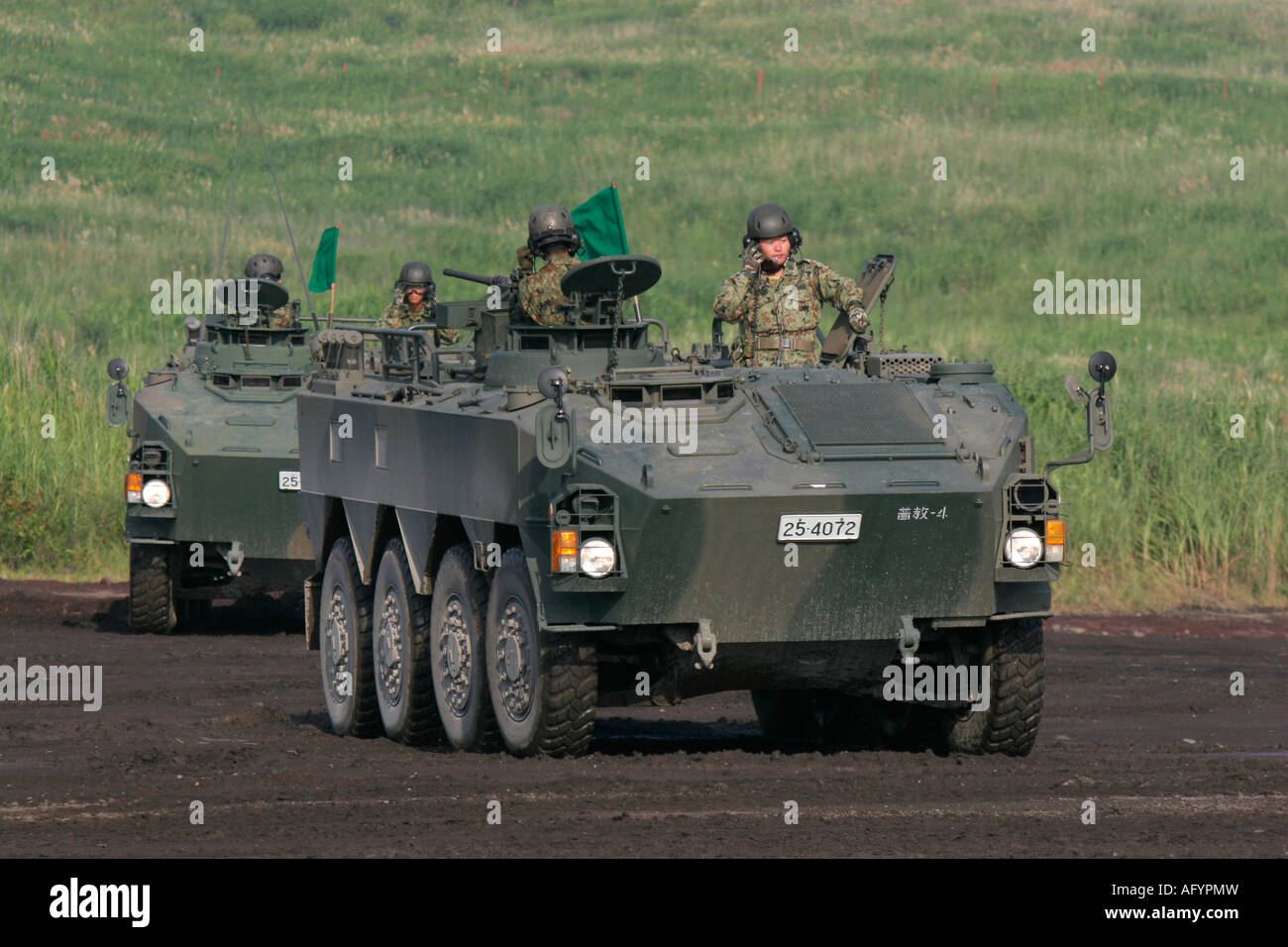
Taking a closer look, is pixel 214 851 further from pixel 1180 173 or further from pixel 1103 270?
pixel 1180 173

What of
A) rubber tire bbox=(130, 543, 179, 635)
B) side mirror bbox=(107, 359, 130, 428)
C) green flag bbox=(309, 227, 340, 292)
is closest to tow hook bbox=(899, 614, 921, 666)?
green flag bbox=(309, 227, 340, 292)

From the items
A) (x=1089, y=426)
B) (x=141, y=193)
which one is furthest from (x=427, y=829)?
(x=141, y=193)

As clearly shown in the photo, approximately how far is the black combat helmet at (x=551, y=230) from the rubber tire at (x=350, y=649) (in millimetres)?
2219

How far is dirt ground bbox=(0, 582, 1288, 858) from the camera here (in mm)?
9188

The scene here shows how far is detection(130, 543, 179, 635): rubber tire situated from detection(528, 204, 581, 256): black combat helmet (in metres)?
7.32

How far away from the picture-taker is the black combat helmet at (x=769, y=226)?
45.1ft

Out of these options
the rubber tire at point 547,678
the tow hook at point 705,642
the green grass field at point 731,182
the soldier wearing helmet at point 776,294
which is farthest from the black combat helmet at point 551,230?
the green grass field at point 731,182

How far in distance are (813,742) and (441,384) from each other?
9.33 feet

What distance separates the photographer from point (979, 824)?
9562 millimetres

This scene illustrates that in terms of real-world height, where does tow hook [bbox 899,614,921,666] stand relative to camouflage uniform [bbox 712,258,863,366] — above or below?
below

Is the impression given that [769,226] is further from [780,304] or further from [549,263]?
[549,263]

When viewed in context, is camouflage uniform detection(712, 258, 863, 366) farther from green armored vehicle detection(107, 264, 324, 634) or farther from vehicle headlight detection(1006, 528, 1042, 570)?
green armored vehicle detection(107, 264, 324, 634)

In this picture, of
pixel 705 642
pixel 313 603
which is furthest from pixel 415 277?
pixel 705 642

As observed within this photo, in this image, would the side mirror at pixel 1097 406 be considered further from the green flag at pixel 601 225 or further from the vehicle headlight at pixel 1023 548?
the green flag at pixel 601 225
